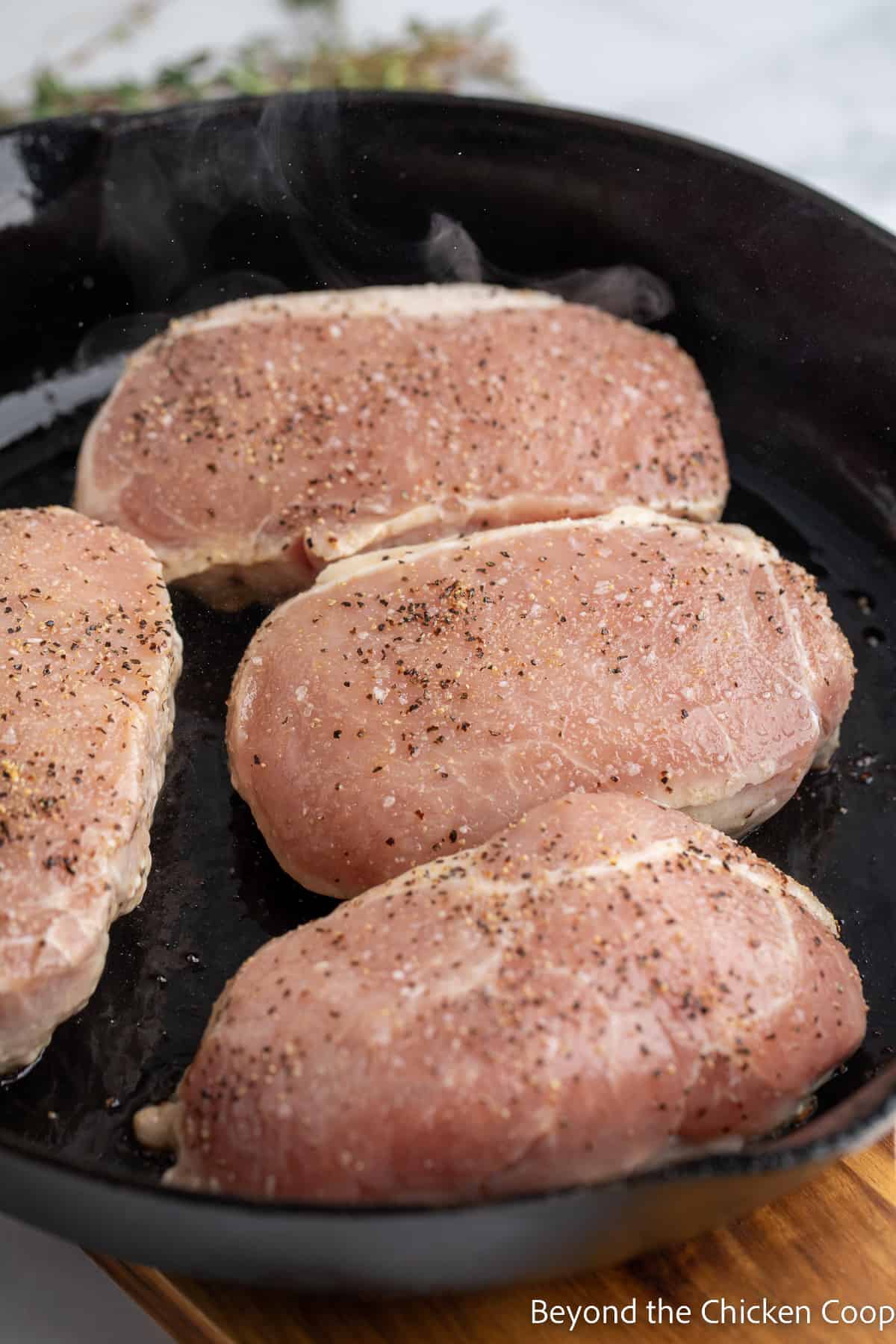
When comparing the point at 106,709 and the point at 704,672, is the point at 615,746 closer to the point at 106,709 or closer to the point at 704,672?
the point at 704,672

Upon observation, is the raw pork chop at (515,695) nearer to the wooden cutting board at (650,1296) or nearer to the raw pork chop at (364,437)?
the raw pork chop at (364,437)

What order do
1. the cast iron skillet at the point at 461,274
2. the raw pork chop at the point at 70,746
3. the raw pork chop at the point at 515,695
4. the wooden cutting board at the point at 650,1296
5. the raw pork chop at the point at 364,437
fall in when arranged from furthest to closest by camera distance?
the raw pork chop at the point at 364,437, the cast iron skillet at the point at 461,274, the raw pork chop at the point at 515,695, the raw pork chop at the point at 70,746, the wooden cutting board at the point at 650,1296

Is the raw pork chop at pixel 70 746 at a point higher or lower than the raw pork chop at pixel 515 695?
lower

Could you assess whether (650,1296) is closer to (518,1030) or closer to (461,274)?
(518,1030)

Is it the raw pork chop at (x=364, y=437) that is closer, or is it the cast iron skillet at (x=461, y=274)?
the cast iron skillet at (x=461, y=274)

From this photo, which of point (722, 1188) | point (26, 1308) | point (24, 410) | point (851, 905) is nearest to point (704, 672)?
point (851, 905)

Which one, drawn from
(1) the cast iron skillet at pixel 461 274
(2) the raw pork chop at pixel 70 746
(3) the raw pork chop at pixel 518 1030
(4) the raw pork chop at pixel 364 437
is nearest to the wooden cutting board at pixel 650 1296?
(3) the raw pork chop at pixel 518 1030

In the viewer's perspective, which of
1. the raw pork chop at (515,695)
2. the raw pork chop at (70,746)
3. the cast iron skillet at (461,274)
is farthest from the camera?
the cast iron skillet at (461,274)
